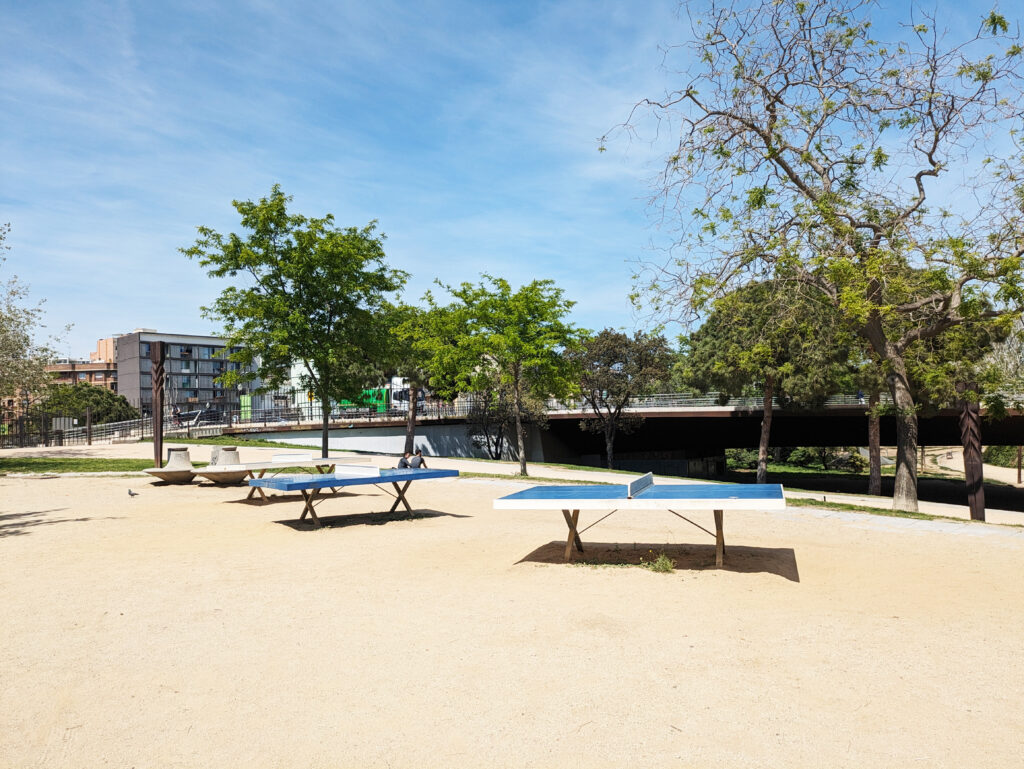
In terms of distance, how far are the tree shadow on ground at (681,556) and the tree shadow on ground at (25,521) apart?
7680 mm

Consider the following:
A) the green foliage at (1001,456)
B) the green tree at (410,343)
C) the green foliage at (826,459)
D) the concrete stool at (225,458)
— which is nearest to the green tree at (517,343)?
the green tree at (410,343)

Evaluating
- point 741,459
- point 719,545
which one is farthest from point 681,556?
point 741,459

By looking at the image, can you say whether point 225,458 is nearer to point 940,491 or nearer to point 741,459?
point 940,491

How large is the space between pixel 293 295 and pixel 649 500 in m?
17.2

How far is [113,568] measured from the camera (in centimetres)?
827

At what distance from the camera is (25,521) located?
468 inches

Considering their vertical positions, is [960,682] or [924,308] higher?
[924,308]

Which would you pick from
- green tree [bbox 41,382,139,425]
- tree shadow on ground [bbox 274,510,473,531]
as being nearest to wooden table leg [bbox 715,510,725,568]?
tree shadow on ground [bbox 274,510,473,531]

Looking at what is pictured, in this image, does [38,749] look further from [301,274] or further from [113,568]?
[301,274]

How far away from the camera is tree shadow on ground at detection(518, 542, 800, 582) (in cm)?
812

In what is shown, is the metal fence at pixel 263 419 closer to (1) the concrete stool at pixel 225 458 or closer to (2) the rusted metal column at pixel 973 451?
(2) the rusted metal column at pixel 973 451

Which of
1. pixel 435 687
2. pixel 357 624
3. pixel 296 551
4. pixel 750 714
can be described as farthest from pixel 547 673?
pixel 296 551

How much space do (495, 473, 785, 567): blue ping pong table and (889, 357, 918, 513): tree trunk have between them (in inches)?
362

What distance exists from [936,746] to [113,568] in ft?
26.3
